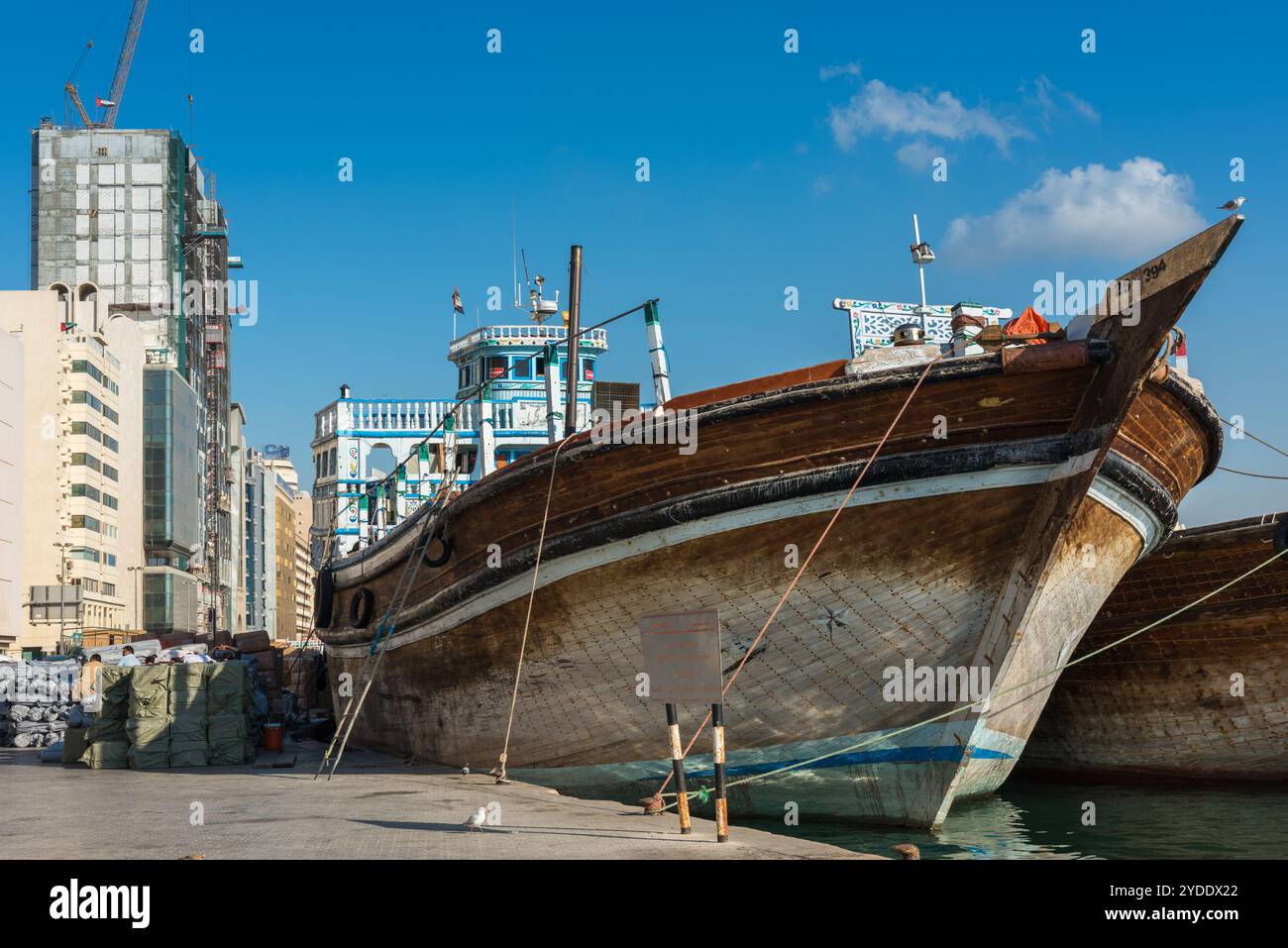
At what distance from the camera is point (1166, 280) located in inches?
323

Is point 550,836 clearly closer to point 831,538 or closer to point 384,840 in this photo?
point 384,840

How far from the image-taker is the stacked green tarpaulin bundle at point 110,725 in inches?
525

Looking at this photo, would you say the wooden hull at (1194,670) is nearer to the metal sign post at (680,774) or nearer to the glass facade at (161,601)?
the metal sign post at (680,774)

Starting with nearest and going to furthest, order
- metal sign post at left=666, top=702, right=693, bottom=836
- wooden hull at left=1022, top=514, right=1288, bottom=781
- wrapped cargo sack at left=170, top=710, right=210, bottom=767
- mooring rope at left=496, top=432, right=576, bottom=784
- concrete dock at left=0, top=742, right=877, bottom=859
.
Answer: concrete dock at left=0, top=742, right=877, bottom=859 < metal sign post at left=666, top=702, right=693, bottom=836 < mooring rope at left=496, top=432, right=576, bottom=784 < wooden hull at left=1022, top=514, right=1288, bottom=781 < wrapped cargo sack at left=170, top=710, right=210, bottom=767

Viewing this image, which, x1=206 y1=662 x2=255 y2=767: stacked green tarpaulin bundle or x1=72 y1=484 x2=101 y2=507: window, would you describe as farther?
x1=72 y1=484 x2=101 y2=507: window

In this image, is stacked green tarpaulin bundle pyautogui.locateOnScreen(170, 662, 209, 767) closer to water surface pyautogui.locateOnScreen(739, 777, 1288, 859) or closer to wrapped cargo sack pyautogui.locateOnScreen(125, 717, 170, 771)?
wrapped cargo sack pyautogui.locateOnScreen(125, 717, 170, 771)

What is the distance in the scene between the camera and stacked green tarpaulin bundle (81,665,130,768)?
43.8 feet

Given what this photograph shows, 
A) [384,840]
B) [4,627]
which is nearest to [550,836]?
[384,840]

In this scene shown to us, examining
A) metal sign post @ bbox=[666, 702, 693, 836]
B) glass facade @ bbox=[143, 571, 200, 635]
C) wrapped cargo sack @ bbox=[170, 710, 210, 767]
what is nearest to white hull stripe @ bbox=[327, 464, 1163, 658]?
metal sign post @ bbox=[666, 702, 693, 836]

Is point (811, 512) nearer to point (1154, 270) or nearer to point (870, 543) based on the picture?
point (870, 543)

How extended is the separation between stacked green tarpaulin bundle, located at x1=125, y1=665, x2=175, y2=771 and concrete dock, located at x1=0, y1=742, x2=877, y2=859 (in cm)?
113

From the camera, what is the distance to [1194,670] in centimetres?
1321

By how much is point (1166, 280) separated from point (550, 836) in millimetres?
5455

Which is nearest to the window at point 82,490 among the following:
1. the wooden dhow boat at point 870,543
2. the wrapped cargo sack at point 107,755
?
the wrapped cargo sack at point 107,755
